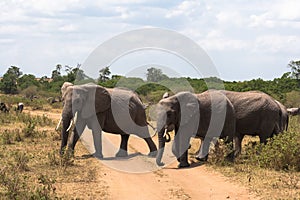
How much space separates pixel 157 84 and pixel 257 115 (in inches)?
453

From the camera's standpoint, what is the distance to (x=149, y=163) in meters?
13.4

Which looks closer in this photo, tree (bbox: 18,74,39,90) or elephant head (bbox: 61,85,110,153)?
elephant head (bbox: 61,85,110,153)

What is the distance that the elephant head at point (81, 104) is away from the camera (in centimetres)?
1384

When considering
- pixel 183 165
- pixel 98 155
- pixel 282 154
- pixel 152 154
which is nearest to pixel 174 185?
pixel 183 165

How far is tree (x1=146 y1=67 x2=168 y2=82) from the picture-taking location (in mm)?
17484

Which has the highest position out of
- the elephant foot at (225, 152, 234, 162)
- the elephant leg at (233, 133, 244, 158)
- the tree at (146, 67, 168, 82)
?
the tree at (146, 67, 168, 82)

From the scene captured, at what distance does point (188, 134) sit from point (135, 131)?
2583mm

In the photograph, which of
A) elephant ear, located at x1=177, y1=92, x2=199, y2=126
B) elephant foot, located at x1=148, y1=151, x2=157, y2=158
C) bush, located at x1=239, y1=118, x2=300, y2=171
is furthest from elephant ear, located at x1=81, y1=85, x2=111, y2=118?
bush, located at x1=239, y1=118, x2=300, y2=171

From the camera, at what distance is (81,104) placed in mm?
14016

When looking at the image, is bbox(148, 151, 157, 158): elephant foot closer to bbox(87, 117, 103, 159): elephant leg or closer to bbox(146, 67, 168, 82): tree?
bbox(87, 117, 103, 159): elephant leg

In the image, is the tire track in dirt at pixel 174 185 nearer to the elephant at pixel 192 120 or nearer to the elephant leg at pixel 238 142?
the elephant at pixel 192 120

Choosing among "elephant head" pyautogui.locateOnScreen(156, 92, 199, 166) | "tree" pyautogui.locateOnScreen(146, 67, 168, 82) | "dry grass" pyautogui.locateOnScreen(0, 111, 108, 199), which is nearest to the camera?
"dry grass" pyautogui.locateOnScreen(0, 111, 108, 199)

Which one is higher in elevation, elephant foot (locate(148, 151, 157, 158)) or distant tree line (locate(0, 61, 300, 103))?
distant tree line (locate(0, 61, 300, 103))

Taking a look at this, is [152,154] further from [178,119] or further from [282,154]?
[282,154]
